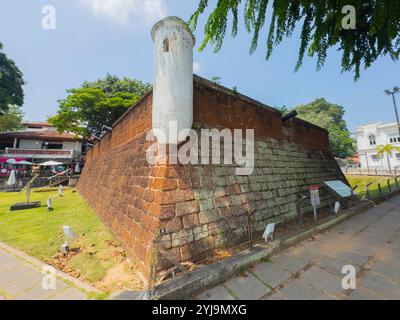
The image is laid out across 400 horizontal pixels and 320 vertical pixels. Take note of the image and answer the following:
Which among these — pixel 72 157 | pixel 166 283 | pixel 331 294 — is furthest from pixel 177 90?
pixel 72 157

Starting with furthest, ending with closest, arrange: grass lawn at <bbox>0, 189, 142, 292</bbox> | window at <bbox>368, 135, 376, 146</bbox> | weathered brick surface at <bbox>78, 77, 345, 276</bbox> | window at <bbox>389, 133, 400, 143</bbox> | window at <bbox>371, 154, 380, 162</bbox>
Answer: window at <bbox>368, 135, 376, 146</bbox> → window at <bbox>371, 154, 380, 162</bbox> → window at <bbox>389, 133, 400, 143</bbox> → weathered brick surface at <bbox>78, 77, 345, 276</bbox> → grass lawn at <bbox>0, 189, 142, 292</bbox>

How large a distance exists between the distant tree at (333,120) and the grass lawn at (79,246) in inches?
1672

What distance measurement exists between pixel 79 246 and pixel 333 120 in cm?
5981

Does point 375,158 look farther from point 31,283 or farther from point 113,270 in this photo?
point 31,283

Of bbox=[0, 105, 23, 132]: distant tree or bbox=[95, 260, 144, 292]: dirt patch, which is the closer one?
bbox=[95, 260, 144, 292]: dirt patch

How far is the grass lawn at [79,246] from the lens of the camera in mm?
2775

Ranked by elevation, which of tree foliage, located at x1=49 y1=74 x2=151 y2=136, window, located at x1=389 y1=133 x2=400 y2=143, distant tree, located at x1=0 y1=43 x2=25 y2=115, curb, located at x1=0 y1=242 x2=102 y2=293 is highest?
distant tree, located at x1=0 y1=43 x2=25 y2=115

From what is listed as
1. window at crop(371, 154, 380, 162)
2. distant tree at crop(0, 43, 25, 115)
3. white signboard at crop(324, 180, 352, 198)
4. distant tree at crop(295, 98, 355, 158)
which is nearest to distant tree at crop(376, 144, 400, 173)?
window at crop(371, 154, 380, 162)

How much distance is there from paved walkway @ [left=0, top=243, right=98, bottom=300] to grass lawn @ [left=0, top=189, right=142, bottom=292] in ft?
0.57

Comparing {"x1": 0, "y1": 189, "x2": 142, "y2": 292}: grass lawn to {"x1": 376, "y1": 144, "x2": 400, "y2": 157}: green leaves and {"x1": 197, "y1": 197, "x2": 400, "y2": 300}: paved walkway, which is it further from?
{"x1": 376, "y1": 144, "x2": 400, "y2": 157}: green leaves

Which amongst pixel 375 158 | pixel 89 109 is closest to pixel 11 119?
pixel 89 109

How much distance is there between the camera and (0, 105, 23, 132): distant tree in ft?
95.2

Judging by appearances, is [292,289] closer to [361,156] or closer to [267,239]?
[267,239]
